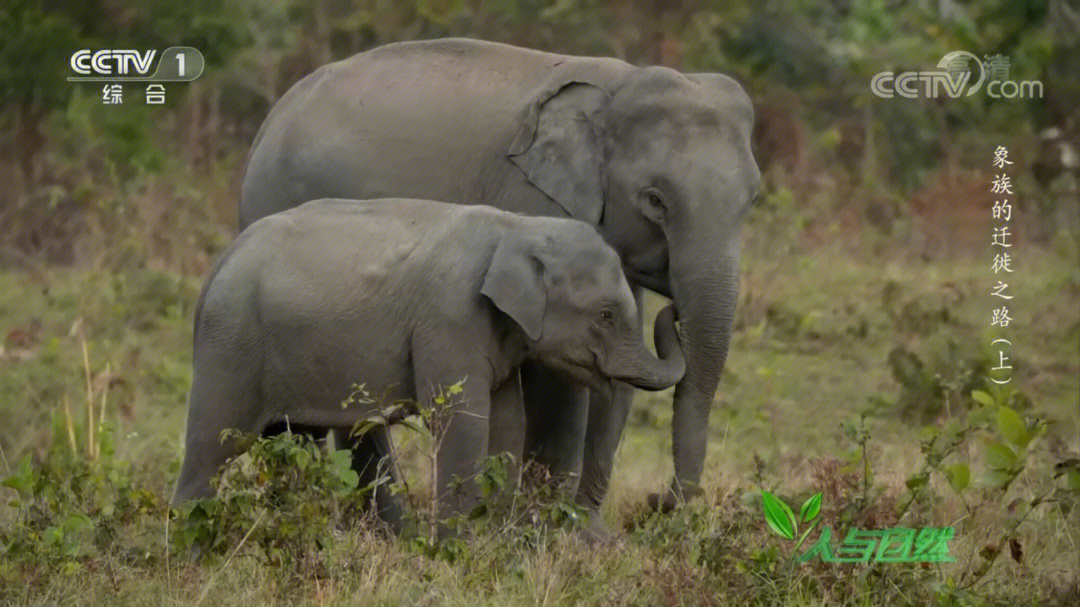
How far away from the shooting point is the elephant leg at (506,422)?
648cm

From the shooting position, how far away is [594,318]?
6.30 meters

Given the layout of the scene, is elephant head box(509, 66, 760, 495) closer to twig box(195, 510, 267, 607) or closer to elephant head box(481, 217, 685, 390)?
elephant head box(481, 217, 685, 390)

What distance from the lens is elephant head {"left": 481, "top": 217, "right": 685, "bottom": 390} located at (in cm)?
620

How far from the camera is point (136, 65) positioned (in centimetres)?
852

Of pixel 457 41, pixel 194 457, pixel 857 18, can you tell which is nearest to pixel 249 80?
pixel 857 18

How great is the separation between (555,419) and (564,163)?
2.76 ft

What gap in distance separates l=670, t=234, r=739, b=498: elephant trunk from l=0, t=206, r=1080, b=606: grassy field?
18 cm

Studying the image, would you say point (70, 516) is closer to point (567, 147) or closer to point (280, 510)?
point (280, 510)

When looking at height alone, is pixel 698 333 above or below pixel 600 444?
above

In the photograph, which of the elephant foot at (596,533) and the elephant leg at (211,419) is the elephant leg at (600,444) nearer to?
the elephant foot at (596,533)

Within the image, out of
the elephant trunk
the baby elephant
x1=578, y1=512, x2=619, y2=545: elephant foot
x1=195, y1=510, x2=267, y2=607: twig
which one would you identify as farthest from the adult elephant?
x1=195, y1=510, x2=267, y2=607: twig

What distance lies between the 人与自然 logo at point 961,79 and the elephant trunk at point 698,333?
2078 mm

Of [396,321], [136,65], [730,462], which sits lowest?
[730,462]

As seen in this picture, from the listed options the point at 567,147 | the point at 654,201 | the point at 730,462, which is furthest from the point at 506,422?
the point at 730,462
